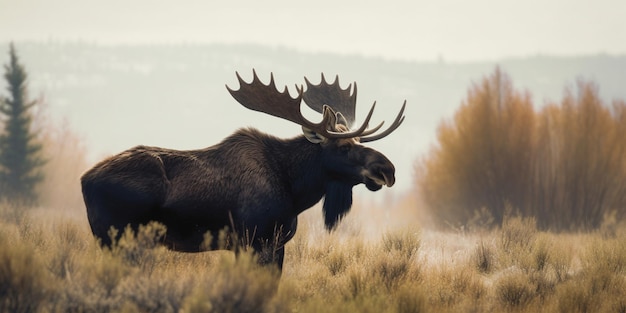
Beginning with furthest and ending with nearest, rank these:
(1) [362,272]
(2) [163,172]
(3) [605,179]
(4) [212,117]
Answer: (4) [212,117] < (3) [605,179] < (1) [362,272] < (2) [163,172]

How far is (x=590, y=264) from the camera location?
977 centimetres

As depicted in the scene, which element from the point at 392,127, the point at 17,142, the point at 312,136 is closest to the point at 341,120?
the point at 312,136

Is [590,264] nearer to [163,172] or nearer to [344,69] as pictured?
[163,172]

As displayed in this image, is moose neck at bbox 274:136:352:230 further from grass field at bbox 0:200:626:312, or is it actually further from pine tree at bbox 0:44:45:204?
pine tree at bbox 0:44:45:204

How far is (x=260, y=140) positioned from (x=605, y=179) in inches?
584

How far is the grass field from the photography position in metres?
5.51

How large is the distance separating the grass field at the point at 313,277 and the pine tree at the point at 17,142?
15.5 m

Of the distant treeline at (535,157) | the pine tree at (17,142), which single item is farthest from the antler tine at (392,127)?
the pine tree at (17,142)

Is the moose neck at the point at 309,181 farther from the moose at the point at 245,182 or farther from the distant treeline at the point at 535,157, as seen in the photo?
the distant treeline at the point at 535,157

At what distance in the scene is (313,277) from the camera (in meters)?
7.98

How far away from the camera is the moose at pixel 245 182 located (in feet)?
21.3

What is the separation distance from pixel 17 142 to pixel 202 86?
155m

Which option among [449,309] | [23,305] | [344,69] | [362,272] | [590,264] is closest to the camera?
[23,305]

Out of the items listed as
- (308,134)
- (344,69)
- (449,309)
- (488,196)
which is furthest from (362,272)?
(344,69)
